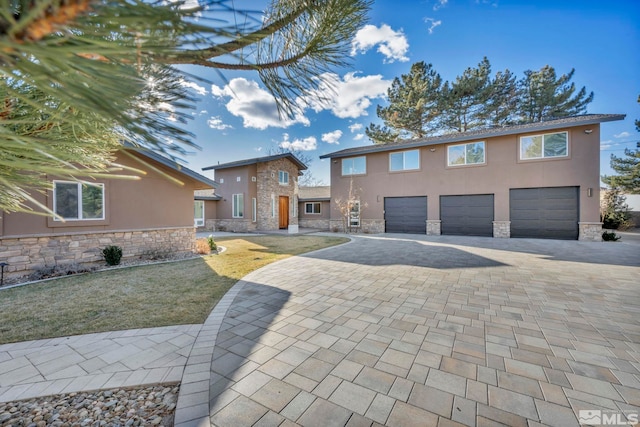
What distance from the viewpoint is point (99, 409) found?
6.34ft

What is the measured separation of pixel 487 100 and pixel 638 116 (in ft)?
27.3

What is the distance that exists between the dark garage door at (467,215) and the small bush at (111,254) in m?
14.3

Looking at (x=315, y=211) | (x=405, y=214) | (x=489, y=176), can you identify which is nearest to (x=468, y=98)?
(x=489, y=176)

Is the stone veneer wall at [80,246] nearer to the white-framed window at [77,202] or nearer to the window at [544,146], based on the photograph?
the white-framed window at [77,202]

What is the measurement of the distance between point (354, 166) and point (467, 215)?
24.1 ft

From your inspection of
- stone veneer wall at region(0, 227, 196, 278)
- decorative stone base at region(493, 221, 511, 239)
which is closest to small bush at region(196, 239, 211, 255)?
stone veneer wall at region(0, 227, 196, 278)

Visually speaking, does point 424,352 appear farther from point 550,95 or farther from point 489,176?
point 550,95

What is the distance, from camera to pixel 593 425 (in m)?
1.74

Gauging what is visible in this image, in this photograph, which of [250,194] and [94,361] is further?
[250,194]

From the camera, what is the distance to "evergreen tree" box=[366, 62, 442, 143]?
1931cm

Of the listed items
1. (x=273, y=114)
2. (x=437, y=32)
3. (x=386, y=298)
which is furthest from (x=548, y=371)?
(x=437, y=32)

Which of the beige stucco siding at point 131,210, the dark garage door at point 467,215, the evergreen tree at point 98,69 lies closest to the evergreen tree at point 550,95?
the dark garage door at point 467,215

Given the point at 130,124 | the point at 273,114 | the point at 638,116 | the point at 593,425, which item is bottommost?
the point at 593,425

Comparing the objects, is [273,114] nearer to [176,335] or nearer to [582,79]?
[176,335]
